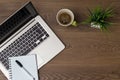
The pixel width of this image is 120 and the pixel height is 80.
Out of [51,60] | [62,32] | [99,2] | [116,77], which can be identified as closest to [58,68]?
[51,60]

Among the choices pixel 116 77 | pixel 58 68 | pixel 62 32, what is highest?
pixel 62 32

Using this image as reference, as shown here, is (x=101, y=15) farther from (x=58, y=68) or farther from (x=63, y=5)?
(x=58, y=68)

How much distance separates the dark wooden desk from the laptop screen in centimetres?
3

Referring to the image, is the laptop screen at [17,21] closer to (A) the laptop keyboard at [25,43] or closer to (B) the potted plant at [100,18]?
(A) the laptop keyboard at [25,43]

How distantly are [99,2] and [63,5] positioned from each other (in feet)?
0.58

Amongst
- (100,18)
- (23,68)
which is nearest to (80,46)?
(100,18)

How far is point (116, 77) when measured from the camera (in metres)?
1.60

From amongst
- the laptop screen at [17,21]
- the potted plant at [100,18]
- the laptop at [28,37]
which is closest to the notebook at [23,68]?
the laptop at [28,37]

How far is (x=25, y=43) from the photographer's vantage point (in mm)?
1604

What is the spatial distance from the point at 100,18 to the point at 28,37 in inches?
13.8

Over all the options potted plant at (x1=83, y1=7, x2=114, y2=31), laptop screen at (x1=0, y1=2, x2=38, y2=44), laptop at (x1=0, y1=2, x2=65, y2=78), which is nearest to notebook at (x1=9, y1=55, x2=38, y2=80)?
laptop at (x1=0, y1=2, x2=65, y2=78)

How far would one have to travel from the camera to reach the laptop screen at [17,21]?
1.61m

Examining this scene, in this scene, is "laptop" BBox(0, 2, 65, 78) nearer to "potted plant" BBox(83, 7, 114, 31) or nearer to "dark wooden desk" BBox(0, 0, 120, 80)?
"dark wooden desk" BBox(0, 0, 120, 80)

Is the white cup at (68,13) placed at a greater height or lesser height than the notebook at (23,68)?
greater
